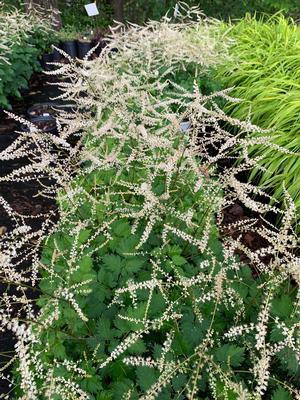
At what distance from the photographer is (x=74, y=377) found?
67.1 inches

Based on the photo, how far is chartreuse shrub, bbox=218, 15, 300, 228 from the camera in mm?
3979

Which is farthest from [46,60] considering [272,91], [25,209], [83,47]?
[272,91]

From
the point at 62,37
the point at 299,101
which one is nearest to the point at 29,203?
the point at 299,101

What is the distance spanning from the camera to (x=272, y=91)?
15.9 ft

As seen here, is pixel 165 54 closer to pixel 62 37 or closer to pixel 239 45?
pixel 239 45

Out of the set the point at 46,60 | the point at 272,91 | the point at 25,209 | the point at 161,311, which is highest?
the point at 161,311

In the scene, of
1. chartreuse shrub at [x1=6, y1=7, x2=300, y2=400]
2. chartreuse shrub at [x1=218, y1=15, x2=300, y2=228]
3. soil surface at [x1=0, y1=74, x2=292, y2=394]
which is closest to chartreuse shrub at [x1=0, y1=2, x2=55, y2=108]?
soil surface at [x1=0, y1=74, x2=292, y2=394]

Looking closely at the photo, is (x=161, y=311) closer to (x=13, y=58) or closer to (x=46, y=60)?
(x=13, y=58)

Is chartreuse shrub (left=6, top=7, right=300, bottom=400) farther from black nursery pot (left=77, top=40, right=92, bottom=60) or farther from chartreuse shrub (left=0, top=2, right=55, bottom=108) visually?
black nursery pot (left=77, top=40, right=92, bottom=60)

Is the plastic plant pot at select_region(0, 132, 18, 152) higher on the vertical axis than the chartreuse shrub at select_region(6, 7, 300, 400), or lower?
lower

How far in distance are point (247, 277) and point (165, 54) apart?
3.53m

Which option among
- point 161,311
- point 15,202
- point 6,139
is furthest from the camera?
point 6,139

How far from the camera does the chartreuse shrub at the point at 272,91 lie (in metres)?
3.98

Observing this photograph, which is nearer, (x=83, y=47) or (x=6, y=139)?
(x=6, y=139)
